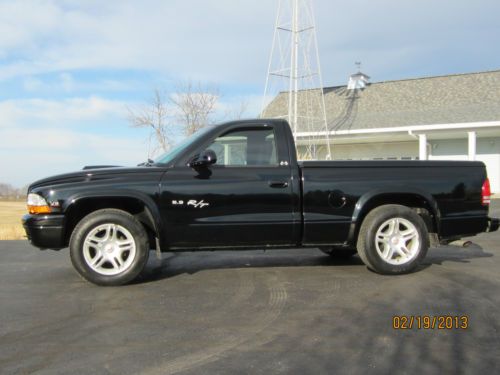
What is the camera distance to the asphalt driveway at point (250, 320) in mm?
3160

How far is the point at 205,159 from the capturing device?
514cm

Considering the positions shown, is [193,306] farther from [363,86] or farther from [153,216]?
[363,86]

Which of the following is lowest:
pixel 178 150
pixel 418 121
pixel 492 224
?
pixel 492 224

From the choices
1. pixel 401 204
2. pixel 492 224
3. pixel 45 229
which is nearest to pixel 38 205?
pixel 45 229

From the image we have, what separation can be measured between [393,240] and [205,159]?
2.38m

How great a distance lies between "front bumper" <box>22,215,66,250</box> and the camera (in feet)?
16.8

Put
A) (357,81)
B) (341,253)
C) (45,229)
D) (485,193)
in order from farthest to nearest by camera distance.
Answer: (357,81), (341,253), (485,193), (45,229)

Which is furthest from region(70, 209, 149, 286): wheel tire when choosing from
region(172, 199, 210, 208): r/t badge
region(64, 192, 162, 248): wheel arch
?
region(172, 199, 210, 208): r/t badge

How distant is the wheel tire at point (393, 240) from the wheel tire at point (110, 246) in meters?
2.48

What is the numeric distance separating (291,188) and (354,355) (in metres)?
2.44

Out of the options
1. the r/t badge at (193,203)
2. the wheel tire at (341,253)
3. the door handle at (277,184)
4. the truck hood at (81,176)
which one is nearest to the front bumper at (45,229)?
the truck hood at (81,176)

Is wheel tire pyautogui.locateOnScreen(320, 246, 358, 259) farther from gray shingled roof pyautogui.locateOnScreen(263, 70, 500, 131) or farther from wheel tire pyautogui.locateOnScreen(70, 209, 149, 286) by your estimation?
gray shingled roof pyautogui.locateOnScreen(263, 70, 500, 131)

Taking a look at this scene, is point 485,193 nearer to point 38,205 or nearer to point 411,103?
point 38,205

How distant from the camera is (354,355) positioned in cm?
325
